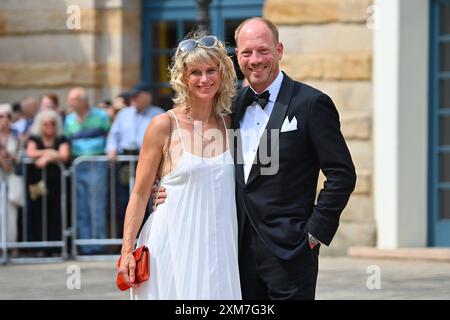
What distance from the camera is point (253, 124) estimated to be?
587 centimetres

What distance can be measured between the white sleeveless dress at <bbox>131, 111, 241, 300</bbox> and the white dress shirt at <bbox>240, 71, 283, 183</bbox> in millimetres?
129

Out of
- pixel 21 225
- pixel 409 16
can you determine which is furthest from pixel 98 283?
pixel 409 16

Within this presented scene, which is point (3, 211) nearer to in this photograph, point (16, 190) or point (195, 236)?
point (16, 190)

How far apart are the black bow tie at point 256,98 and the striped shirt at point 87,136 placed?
26.2 feet

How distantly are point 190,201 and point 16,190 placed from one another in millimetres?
8227

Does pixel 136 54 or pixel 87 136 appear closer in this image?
pixel 87 136

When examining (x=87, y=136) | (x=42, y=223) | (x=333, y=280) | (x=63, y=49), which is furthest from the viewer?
(x=63, y=49)

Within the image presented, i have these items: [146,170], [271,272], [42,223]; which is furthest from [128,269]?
[42,223]

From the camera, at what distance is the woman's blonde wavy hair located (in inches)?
227

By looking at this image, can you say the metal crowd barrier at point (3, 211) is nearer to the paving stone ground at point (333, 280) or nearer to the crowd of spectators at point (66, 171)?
the crowd of spectators at point (66, 171)
